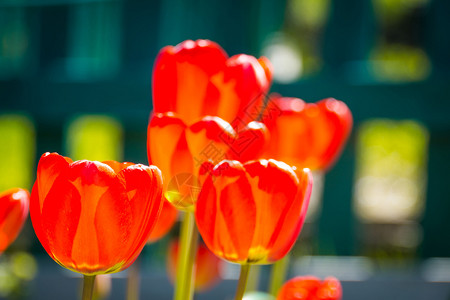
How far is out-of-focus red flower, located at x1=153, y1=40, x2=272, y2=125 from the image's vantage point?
0.37m

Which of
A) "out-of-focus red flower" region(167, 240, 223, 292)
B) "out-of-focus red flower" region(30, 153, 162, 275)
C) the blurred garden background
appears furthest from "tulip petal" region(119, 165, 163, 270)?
the blurred garden background

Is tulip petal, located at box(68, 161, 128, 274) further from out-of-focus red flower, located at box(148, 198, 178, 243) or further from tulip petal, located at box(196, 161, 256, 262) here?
out-of-focus red flower, located at box(148, 198, 178, 243)

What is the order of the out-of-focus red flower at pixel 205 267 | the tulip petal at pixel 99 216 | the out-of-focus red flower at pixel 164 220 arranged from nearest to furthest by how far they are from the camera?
1. the tulip petal at pixel 99 216
2. the out-of-focus red flower at pixel 164 220
3. the out-of-focus red flower at pixel 205 267

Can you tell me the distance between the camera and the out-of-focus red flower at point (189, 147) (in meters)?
0.34

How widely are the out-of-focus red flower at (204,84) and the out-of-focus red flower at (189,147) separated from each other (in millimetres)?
28

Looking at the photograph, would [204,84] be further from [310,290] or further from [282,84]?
[282,84]

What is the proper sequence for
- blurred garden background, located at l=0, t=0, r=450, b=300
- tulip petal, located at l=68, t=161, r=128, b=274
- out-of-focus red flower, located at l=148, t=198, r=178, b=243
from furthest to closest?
blurred garden background, located at l=0, t=0, r=450, b=300 → out-of-focus red flower, located at l=148, t=198, r=178, b=243 → tulip petal, located at l=68, t=161, r=128, b=274

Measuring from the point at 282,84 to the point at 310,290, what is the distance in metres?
1.56

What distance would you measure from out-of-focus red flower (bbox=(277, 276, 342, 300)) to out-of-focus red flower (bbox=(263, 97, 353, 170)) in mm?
123

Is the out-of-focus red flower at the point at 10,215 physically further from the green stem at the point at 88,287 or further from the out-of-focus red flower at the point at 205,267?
the out-of-focus red flower at the point at 205,267

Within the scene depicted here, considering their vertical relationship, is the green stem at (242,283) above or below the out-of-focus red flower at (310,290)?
above

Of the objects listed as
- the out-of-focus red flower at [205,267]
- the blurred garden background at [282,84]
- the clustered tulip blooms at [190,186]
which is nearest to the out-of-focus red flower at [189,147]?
the clustered tulip blooms at [190,186]

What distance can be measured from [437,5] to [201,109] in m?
1.95

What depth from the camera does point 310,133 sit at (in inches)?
20.2
